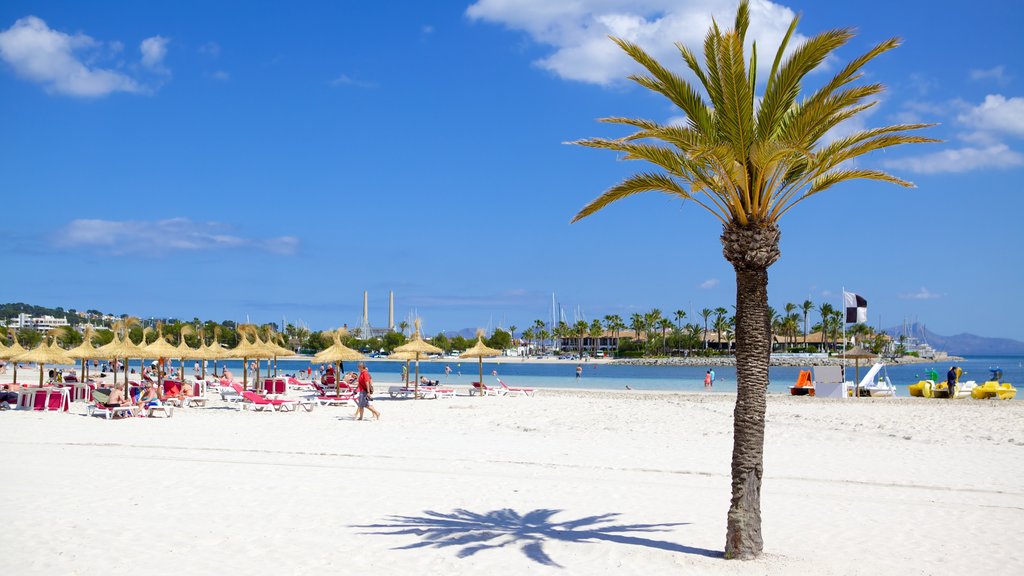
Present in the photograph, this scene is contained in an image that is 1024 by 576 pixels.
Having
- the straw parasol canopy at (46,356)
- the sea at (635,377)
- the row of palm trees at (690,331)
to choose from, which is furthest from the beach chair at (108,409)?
the row of palm trees at (690,331)

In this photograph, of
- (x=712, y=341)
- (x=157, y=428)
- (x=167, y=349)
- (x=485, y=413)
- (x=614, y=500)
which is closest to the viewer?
(x=614, y=500)

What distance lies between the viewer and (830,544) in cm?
725

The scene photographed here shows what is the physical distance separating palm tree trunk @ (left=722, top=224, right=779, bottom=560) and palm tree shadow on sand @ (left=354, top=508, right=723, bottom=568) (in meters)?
0.42

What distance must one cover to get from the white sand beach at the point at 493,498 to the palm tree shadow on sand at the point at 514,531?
0.04 m

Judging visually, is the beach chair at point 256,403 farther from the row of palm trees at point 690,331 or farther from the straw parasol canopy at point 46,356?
the row of palm trees at point 690,331

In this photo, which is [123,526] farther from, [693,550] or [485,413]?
[485,413]

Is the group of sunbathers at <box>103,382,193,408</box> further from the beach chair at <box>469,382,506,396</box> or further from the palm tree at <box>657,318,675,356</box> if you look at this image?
the palm tree at <box>657,318,675,356</box>

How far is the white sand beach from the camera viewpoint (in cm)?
671

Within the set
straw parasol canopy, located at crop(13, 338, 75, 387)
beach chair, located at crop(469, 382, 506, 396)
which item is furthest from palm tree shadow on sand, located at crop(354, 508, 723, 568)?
straw parasol canopy, located at crop(13, 338, 75, 387)

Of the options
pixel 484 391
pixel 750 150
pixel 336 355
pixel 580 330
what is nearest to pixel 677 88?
pixel 750 150

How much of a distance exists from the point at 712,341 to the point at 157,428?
412ft

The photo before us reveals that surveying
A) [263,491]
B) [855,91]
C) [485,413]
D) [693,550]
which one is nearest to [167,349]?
[485,413]

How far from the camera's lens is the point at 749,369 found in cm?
640

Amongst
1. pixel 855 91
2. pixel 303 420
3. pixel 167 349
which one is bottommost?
pixel 303 420
